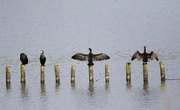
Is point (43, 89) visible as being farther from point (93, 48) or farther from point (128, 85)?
point (93, 48)

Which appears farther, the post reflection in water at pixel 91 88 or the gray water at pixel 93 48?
the post reflection in water at pixel 91 88

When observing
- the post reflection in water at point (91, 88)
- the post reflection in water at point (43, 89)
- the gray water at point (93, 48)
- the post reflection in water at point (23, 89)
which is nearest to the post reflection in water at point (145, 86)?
the gray water at point (93, 48)

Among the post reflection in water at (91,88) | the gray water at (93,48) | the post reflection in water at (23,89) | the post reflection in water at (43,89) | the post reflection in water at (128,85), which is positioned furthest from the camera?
the post reflection in water at (128,85)

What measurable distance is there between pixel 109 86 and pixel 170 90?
5340 mm

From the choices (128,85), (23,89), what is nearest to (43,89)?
(23,89)

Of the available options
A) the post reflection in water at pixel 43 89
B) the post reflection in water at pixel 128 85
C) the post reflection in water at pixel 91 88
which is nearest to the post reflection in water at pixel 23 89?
the post reflection in water at pixel 43 89

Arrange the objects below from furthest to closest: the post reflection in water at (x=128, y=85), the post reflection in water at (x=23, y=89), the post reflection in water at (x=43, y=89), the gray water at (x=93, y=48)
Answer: the post reflection in water at (x=128, y=85) < the post reflection in water at (x=23, y=89) < the post reflection in water at (x=43, y=89) < the gray water at (x=93, y=48)

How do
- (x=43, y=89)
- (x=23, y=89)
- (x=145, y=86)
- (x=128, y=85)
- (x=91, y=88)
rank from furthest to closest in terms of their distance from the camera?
(x=128, y=85)
(x=23, y=89)
(x=145, y=86)
(x=43, y=89)
(x=91, y=88)

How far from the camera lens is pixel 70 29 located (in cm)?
15012

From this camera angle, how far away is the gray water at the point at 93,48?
4212 centimetres

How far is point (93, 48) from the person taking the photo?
10212 cm

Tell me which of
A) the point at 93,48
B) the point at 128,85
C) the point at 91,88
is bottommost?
the point at 91,88

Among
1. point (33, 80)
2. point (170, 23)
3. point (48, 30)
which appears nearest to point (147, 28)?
point (170, 23)

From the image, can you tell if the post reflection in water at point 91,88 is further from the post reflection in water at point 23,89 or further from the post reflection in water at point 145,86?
the post reflection in water at point 23,89
